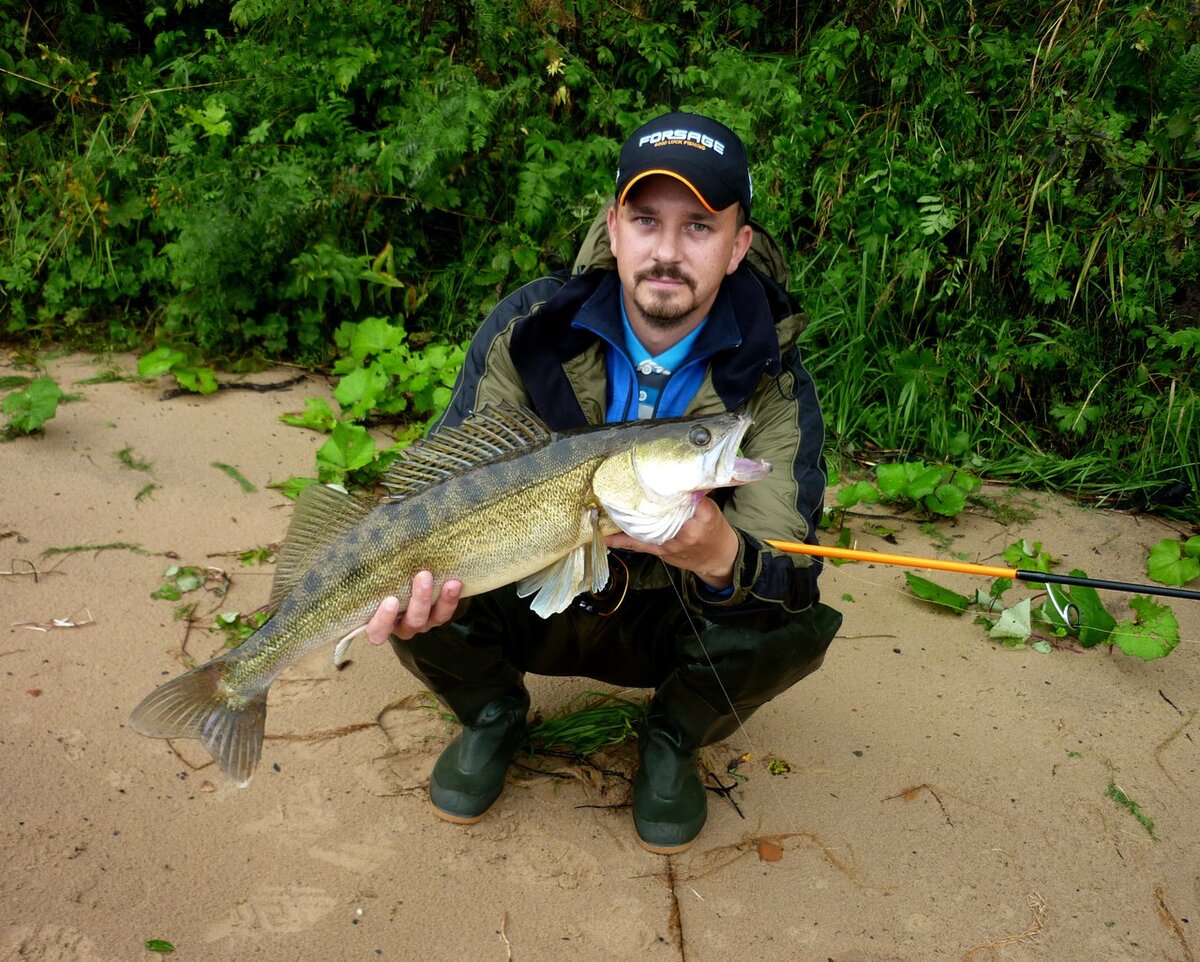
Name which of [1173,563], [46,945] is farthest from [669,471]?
[1173,563]

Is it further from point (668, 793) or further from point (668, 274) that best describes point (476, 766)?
point (668, 274)

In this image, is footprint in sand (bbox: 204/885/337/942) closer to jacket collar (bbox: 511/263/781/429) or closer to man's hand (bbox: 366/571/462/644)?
man's hand (bbox: 366/571/462/644)

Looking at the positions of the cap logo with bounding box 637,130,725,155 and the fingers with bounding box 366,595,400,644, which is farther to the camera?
the cap logo with bounding box 637,130,725,155

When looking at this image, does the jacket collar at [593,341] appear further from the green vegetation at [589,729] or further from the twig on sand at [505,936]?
the twig on sand at [505,936]

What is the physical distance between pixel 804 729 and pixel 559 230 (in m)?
3.34

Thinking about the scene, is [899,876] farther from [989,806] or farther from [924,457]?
[924,457]

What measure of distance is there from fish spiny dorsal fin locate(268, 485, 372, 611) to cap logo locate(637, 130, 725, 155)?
1370 millimetres

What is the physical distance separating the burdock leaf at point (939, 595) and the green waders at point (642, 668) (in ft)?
4.17

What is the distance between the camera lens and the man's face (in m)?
2.95

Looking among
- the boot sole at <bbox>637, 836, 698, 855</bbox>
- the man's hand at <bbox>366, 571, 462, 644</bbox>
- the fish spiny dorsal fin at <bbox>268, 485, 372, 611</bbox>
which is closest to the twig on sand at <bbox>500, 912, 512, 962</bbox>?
the boot sole at <bbox>637, 836, 698, 855</bbox>

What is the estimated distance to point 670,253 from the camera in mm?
2936

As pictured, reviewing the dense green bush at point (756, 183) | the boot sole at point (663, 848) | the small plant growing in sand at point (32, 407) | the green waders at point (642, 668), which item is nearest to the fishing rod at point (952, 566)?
A: the green waders at point (642, 668)

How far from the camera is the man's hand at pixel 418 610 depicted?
2490 mm

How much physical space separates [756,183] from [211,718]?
4.36m
